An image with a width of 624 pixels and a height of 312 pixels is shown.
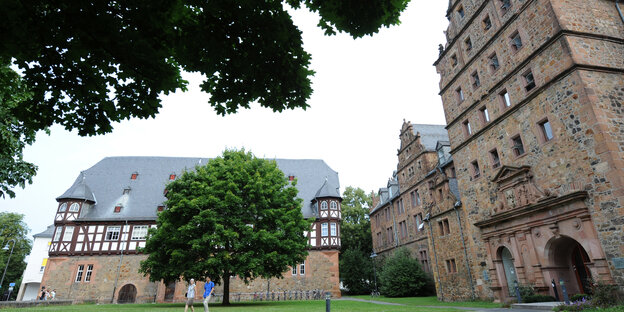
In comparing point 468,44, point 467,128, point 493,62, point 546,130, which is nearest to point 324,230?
point 467,128

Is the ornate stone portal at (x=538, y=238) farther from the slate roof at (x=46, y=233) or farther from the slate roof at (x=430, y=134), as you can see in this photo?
the slate roof at (x=46, y=233)

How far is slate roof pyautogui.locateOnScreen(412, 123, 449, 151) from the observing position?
30.9 meters

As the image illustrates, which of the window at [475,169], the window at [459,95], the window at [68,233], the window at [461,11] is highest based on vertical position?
the window at [461,11]

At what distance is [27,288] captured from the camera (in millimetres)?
45781

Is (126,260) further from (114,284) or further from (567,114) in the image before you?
(567,114)

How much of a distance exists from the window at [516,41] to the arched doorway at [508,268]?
10.0 meters

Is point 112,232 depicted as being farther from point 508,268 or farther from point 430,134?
point 508,268

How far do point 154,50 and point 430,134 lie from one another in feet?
105

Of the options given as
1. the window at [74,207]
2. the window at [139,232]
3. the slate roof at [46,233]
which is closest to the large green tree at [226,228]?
the window at [139,232]

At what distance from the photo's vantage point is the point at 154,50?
353 centimetres

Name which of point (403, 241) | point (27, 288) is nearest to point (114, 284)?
point (27, 288)

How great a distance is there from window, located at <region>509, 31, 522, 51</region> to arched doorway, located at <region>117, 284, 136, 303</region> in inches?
1484

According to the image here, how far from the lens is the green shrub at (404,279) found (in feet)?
87.4

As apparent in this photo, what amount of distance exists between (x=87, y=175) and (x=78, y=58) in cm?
4302
